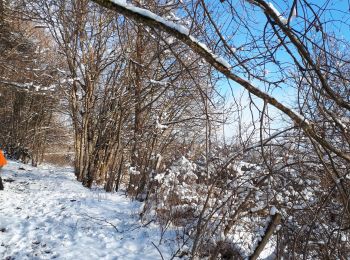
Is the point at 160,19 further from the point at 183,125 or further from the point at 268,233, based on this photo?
the point at 183,125

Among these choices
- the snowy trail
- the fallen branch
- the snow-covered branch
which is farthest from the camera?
the snowy trail

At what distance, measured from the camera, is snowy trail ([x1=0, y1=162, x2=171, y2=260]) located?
5.50m

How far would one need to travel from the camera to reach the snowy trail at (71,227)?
18.1ft

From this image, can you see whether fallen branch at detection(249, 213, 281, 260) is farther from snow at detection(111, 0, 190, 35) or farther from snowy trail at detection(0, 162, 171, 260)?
snowy trail at detection(0, 162, 171, 260)

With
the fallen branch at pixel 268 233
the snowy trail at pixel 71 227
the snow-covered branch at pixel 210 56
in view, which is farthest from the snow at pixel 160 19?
the snowy trail at pixel 71 227

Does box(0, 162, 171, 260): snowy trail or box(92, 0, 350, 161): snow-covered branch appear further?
box(0, 162, 171, 260): snowy trail

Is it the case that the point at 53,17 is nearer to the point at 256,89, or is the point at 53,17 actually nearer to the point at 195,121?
the point at 195,121

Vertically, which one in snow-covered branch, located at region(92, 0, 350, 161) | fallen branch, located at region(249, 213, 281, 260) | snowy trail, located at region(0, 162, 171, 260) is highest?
snow-covered branch, located at region(92, 0, 350, 161)

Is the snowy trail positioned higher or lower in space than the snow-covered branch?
lower

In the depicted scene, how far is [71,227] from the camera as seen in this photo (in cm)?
648

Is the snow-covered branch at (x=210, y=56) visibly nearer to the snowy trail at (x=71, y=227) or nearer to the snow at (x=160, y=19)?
the snow at (x=160, y=19)

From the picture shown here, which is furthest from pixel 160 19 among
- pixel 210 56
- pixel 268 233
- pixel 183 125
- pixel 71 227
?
pixel 183 125

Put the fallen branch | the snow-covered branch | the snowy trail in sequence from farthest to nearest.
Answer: the snowy trail < the fallen branch < the snow-covered branch

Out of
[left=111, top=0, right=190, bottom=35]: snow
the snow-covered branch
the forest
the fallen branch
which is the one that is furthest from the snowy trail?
[left=111, top=0, right=190, bottom=35]: snow
